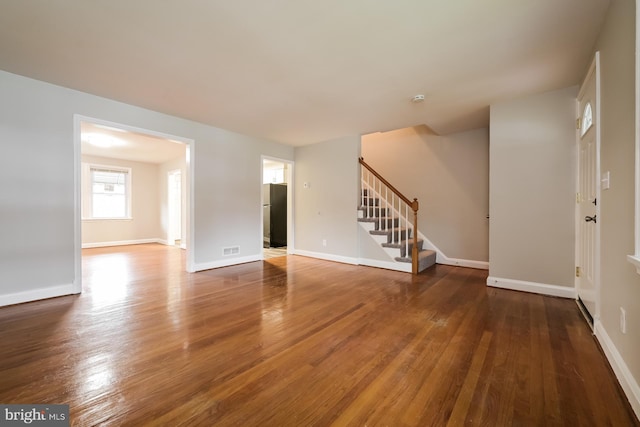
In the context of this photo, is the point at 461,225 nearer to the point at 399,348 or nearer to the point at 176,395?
the point at 399,348

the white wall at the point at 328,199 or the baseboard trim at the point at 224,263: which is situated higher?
the white wall at the point at 328,199

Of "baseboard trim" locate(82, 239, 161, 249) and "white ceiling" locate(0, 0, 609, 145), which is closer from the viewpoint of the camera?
"white ceiling" locate(0, 0, 609, 145)

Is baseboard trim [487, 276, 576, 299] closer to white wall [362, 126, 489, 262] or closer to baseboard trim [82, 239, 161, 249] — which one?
white wall [362, 126, 489, 262]

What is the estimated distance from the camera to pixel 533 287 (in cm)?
323

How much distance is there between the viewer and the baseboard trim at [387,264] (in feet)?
14.3

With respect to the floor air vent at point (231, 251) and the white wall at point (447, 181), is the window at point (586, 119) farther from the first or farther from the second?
the floor air vent at point (231, 251)

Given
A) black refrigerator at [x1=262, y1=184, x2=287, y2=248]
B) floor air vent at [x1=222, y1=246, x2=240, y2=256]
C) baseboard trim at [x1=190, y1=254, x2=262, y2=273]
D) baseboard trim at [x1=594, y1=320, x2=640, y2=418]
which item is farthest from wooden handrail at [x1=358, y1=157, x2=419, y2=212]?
black refrigerator at [x1=262, y1=184, x2=287, y2=248]

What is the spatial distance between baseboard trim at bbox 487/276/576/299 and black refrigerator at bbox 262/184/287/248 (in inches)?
195

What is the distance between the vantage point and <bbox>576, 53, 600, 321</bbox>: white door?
7.11 ft

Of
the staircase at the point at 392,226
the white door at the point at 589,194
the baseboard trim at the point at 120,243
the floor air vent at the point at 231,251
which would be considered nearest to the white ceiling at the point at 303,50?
the white door at the point at 589,194

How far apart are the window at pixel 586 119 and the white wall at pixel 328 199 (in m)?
2.97

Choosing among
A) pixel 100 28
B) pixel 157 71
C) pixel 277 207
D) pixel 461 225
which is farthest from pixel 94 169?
pixel 461 225

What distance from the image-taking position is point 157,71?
2646 mm

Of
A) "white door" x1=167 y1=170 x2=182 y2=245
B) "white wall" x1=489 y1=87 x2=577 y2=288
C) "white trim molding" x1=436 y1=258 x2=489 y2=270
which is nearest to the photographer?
"white wall" x1=489 y1=87 x2=577 y2=288
